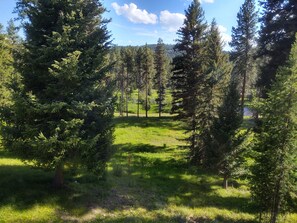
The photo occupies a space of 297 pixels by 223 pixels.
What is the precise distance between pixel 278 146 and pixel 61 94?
12.1 meters

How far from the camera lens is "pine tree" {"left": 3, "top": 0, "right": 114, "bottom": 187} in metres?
14.0

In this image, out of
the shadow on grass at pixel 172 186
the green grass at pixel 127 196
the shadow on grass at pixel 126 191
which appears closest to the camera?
the green grass at pixel 127 196

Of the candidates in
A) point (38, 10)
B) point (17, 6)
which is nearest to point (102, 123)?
point (38, 10)

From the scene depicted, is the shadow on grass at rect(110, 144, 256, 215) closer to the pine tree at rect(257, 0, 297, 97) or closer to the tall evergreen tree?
the tall evergreen tree

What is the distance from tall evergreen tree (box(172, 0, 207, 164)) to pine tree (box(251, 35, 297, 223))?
31.1 feet

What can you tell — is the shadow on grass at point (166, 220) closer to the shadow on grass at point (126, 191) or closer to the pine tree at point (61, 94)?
the shadow on grass at point (126, 191)

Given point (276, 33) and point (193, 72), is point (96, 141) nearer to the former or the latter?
point (193, 72)

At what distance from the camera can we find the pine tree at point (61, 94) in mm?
13953

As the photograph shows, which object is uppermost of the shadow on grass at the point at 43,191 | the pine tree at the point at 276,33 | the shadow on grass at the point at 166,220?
the pine tree at the point at 276,33

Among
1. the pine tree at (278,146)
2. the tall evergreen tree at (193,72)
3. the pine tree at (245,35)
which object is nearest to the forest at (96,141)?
the pine tree at (278,146)

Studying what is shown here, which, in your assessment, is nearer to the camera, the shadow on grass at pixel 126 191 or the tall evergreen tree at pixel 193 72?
the shadow on grass at pixel 126 191

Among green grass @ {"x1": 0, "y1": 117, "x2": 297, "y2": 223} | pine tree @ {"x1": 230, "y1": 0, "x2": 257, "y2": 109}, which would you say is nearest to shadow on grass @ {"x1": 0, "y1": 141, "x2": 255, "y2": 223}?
green grass @ {"x1": 0, "y1": 117, "x2": 297, "y2": 223}

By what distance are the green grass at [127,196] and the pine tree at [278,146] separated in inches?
100

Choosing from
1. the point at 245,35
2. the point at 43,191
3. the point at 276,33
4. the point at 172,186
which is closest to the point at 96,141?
the point at 43,191
